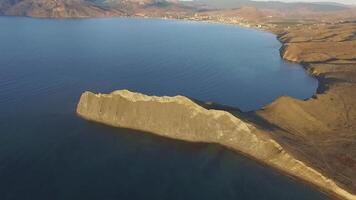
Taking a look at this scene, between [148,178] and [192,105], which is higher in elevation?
[192,105]

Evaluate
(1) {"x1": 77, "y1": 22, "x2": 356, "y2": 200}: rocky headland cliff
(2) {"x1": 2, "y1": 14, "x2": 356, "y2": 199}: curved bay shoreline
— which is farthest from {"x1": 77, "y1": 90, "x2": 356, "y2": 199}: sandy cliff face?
(2) {"x1": 2, "y1": 14, "x2": 356, "y2": 199}: curved bay shoreline

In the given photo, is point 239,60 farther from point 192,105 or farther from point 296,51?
point 192,105

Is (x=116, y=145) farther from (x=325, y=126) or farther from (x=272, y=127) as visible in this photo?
(x=325, y=126)

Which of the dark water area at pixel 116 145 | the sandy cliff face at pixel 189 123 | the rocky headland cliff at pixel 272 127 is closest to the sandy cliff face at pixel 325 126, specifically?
the rocky headland cliff at pixel 272 127

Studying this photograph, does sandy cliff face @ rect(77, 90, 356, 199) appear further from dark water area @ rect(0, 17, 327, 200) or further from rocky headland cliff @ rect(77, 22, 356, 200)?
dark water area @ rect(0, 17, 327, 200)

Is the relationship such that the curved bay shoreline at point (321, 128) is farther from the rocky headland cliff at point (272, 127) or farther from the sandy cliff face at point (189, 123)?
the sandy cliff face at point (189, 123)

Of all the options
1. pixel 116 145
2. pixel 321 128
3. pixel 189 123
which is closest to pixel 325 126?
pixel 321 128

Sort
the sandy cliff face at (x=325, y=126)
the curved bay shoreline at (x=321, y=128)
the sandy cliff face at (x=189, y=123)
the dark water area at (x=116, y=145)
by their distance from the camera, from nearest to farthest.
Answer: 1. the dark water area at (x=116, y=145)
2. the curved bay shoreline at (x=321, y=128)
3. the sandy cliff face at (x=325, y=126)
4. the sandy cliff face at (x=189, y=123)

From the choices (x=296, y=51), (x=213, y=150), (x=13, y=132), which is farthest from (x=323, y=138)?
(x=296, y=51)
